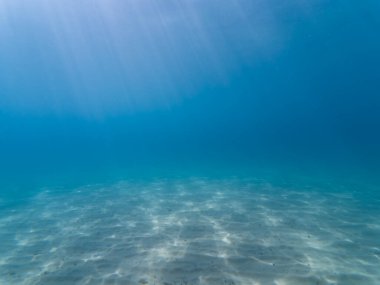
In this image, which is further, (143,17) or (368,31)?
(368,31)

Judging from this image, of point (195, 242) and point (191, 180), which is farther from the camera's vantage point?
point (191, 180)

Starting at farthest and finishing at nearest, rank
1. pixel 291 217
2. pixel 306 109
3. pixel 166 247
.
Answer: pixel 306 109, pixel 291 217, pixel 166 247

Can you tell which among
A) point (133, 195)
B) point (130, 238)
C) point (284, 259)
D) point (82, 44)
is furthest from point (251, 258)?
point (82, 44)

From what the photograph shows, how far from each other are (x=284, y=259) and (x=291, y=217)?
405cm

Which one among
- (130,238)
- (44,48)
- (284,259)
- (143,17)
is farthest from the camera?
(44,48)

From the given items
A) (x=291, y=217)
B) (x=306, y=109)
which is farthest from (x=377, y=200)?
(x=306, y=109)

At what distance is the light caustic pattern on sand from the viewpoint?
6.69m

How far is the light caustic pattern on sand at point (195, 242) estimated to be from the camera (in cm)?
669

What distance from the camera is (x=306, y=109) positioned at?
145 m

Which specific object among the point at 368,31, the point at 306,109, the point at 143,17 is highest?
the point at 143,17

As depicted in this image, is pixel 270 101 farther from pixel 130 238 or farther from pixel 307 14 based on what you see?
pixel 130 238

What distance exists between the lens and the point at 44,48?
47281 mm

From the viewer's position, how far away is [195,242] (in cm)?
857

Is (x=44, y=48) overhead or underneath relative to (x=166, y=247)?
overhead
